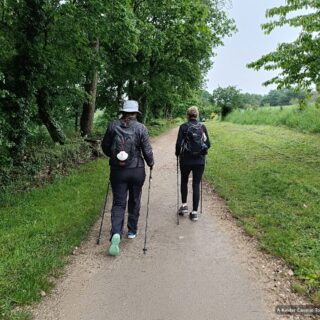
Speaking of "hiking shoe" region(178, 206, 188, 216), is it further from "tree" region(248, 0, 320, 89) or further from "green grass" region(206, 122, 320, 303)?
"tree" region(248, 0, 320, 89)

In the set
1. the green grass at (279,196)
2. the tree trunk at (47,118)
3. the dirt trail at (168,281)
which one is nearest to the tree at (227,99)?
the green grass at (279,196)

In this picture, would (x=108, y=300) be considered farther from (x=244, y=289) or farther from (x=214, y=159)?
(x=214, y=159)

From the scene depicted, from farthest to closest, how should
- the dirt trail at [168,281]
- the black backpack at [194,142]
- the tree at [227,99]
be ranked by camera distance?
the tree at [227,99], the black backpack at [194,142], the dirt trail at [168,281]

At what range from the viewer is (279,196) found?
27.7 ft

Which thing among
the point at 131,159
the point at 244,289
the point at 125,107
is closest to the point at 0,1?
the point at 125,107

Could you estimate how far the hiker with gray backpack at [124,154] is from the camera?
5441 millimetres

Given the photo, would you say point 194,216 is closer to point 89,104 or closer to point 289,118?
point 89,104

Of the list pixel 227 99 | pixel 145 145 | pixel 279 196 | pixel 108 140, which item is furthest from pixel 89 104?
pixel 227 99

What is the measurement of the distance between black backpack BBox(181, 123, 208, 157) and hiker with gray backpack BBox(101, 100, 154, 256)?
1.32m

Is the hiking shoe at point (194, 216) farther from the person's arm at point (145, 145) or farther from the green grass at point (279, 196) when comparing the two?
the person's arm at point (145, 145)

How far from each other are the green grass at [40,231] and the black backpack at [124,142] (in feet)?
5.24

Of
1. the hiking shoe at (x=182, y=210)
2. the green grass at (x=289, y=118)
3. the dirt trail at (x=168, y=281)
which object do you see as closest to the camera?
the dirt trail at (x=168, y=281)

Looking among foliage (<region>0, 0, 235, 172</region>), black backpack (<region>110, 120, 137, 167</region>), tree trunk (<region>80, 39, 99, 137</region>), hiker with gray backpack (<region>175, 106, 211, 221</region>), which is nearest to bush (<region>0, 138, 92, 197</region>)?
foliage (<region>0, 0, 235, 172</region>)

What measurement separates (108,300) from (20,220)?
10.6 ft
